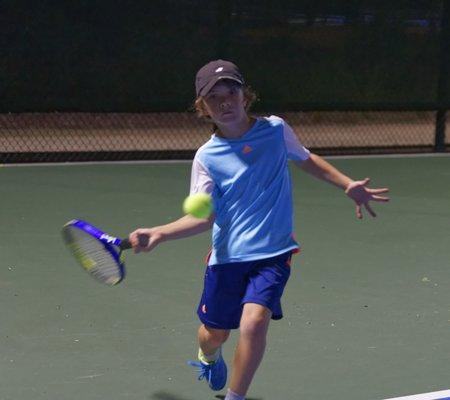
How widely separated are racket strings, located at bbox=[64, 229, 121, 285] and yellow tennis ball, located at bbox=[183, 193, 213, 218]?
0.32m

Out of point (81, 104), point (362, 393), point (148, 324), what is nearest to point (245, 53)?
point (81, 104)

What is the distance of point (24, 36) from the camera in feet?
35.8

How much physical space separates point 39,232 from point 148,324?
98.1 inches

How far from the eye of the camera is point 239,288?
409 centimetres

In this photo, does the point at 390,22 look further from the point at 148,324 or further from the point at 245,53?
the point at 148,324

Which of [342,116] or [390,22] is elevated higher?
[390,22]

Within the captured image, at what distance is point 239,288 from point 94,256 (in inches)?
21.2

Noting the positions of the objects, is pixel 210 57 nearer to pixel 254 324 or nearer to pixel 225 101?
pixel 225 101

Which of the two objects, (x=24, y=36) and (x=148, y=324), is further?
(x=24, y=36)

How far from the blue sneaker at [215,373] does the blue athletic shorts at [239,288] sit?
21 cm

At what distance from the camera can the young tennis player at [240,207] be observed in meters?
3.99

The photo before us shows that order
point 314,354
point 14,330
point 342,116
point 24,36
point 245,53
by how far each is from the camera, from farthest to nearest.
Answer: point 342,116 → point 245,53 → point 24,36 → point 14,330 → point 314,354

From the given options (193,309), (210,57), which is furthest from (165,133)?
(193,309)

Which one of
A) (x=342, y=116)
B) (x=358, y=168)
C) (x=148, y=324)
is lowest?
(x=342, y=116)
